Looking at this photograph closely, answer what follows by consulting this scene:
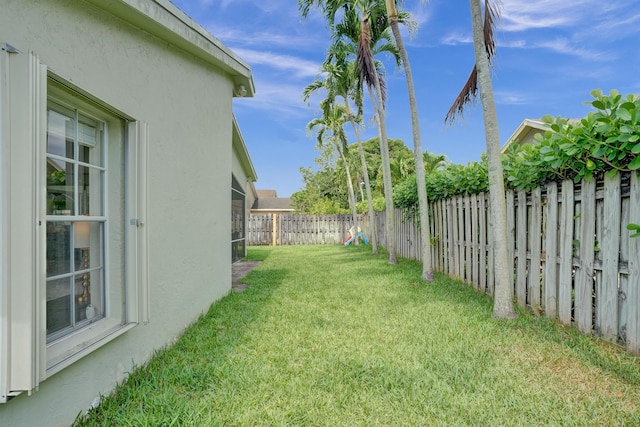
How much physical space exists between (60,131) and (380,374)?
2757 mm

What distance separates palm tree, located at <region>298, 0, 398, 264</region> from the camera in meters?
8.14

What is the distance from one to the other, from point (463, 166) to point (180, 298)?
4973 millimetres

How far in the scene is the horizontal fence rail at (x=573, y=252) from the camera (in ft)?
9.29

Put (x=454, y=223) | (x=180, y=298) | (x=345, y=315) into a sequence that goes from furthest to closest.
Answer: (x=454, y=223)
(x=345, y=315)
(x=180, y=298)

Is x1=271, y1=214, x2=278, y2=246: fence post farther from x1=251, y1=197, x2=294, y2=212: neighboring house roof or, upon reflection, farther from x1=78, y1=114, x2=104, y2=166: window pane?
x1=251, y1=197, x2=294, y2=212: neighboring house roof

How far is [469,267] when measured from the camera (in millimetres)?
5566

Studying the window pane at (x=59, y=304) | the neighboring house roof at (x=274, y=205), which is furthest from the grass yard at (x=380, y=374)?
the neighboring house roof at (x=274, y=205)

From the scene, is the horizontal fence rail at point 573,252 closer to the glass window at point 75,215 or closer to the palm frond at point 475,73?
the palm frond at point 475,73

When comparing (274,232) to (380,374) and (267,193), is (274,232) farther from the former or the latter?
(267,193)

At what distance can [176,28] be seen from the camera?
3234 mm

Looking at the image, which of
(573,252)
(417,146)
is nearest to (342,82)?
(417,146)

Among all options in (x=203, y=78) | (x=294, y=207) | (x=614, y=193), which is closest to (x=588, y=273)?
(x=614, y=193)

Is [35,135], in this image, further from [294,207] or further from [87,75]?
[294,207]

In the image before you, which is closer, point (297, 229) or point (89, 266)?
point (89, 266)
